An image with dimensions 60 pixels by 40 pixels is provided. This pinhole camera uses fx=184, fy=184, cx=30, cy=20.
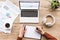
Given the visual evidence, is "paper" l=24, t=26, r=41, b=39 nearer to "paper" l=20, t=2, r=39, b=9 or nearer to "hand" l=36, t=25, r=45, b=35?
"hand" l=36, t=25, r=45, b=35

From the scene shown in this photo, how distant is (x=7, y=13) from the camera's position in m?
1.64

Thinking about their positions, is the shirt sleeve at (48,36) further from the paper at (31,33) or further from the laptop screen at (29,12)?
the laptop screen at (29,12)

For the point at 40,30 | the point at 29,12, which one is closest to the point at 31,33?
the point at 40,30

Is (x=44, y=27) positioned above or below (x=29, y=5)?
below

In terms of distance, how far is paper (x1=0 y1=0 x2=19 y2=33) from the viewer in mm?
1589

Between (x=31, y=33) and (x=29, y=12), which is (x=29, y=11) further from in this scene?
(x=31, y=33)

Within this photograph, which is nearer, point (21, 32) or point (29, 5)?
point (21, 32)

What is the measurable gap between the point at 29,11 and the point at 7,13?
0.20 m

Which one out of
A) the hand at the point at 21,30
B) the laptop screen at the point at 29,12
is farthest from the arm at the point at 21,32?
the laptop screen at the point at 29,12

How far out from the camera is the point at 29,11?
64.8 inches

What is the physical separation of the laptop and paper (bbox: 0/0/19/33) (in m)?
0.06

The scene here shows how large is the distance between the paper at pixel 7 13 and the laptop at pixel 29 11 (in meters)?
0.06

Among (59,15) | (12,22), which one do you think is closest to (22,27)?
(12,22)

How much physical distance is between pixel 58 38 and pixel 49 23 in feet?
0.49
